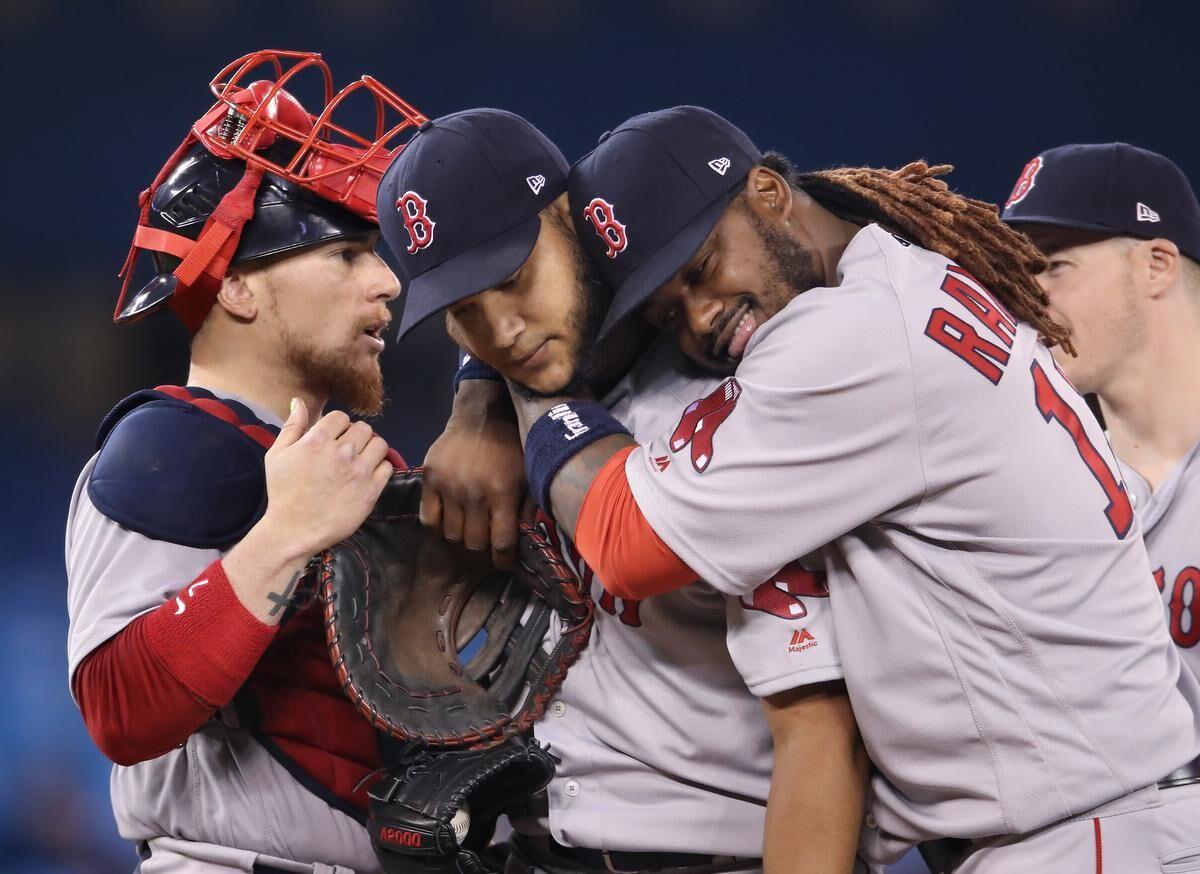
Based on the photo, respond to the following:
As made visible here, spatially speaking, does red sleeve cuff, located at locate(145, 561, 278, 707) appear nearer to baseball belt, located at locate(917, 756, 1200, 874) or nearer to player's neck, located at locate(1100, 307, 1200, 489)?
baseball belt, located at locate(917, 756, 1200, 874)

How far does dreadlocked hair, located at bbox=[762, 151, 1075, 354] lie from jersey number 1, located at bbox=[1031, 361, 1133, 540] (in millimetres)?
143

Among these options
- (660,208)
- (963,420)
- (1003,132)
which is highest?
(660,208)

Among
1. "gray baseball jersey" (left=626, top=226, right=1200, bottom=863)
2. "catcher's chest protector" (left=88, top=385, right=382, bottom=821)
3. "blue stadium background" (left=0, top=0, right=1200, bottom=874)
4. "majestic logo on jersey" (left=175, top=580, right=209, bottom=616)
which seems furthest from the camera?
"blue stadium background" (left=0, top=0, right=1200, bottom=874)

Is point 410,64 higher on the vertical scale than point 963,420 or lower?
lower

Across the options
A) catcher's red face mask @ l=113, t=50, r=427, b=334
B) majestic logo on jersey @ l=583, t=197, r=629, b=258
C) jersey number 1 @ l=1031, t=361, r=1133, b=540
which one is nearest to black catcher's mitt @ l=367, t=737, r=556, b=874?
majestic logo on jersey @ l=583, t=197, r=629, b=258

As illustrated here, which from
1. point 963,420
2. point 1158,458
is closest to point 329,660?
point 963,420

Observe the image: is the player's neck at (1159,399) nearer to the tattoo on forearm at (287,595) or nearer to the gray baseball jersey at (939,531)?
the gray baseball jersey at (939,531)

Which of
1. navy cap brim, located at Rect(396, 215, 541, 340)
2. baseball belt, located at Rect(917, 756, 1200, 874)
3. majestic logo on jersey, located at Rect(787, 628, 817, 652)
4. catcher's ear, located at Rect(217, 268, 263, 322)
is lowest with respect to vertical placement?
baseball belt, located at Rect(917, 756, 1200, 874)

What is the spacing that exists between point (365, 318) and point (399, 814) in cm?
96

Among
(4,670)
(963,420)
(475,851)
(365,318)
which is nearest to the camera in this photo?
(963,420)

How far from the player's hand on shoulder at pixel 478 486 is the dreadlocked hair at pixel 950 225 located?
0.55m

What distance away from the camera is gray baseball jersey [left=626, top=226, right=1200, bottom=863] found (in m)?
1.42

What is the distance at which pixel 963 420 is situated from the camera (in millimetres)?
1416

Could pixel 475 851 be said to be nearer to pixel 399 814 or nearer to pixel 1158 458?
pixel 399 814
